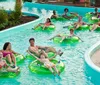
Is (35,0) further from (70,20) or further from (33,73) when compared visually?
(33,73)

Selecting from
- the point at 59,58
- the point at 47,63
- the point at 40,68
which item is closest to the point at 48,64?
the point at 47,63

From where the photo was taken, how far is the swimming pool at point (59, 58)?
288 inches

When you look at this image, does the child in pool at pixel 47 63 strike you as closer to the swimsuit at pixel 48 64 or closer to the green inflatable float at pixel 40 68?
the swimsuit at pixel 48 64

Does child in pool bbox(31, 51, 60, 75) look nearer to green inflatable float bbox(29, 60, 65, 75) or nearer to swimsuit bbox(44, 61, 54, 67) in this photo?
swimsuit bbox(44, 61, 54, 67)

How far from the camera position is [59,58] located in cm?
934

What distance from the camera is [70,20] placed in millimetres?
17719

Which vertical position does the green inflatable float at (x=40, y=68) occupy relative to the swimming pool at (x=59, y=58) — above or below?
above

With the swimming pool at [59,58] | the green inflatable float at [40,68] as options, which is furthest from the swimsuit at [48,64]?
the swimming pool at [59,58]

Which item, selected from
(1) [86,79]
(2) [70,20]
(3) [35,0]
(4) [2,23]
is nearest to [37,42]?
(4) [2,23]

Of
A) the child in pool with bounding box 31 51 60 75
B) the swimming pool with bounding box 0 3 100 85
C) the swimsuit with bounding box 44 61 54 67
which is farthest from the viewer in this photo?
the swimsuit with bounding box 44 61 54 67

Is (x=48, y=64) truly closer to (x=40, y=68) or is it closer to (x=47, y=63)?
(x=47, y=63)

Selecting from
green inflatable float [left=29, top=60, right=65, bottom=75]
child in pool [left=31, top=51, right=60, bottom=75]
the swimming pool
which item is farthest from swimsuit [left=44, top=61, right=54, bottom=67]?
the swimming pool

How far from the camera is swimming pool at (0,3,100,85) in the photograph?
7309 mm

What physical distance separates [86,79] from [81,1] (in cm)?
1786
